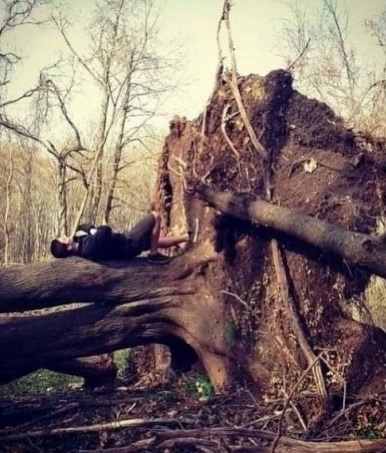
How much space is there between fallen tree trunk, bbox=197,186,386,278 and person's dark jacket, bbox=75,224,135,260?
3.35 feet

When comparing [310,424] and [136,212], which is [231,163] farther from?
[136,212]

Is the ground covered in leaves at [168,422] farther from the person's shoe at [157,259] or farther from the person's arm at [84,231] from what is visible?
the person's arm at [84,231]

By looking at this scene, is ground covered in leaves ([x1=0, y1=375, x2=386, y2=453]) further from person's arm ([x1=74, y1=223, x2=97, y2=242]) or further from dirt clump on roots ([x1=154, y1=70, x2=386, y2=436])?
person's arm ([x1=74, y1=223, x2=97, y2=242])

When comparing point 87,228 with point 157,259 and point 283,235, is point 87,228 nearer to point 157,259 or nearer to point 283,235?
point 157,259

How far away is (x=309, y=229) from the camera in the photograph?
5770mm

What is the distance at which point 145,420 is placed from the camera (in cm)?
533

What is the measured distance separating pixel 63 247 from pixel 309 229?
251 centimetres

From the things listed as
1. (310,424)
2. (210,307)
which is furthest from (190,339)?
(310,424)

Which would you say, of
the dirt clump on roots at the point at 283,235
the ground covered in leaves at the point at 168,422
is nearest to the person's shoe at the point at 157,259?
the dirt clump on roots at the point at 283,235

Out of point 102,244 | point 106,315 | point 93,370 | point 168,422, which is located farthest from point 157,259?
point 168,422

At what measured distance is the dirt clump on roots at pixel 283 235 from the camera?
249 inches

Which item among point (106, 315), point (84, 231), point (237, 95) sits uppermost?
point (237, 95)

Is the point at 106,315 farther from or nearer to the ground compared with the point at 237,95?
nearer to the ground

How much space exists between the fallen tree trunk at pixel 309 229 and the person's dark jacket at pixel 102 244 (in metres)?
1.02
